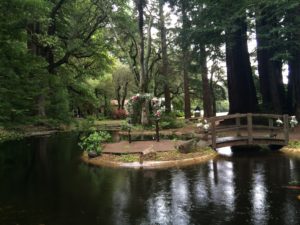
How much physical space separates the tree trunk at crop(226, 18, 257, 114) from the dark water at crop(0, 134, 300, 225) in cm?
1019

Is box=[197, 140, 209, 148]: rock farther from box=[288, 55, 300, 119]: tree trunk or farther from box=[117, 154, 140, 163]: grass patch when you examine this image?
box=[288, 55, 300, 119]: tree trunk

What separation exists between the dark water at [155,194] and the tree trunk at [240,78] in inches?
401

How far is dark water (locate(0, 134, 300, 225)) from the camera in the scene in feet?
24.5

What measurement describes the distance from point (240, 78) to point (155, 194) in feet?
57.1

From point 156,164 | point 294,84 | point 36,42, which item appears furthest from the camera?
point 36,42

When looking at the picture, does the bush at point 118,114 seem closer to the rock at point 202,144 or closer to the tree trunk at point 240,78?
the tree trunk at point 240,78

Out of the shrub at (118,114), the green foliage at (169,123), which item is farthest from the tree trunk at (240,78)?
the shrub at (118,114)

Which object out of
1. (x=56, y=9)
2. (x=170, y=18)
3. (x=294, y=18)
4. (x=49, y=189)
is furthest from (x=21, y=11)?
(x=170, y=18)

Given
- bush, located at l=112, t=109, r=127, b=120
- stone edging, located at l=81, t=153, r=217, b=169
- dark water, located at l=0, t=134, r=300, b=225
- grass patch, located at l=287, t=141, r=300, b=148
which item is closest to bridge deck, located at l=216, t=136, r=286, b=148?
grass patch, located at l=287, t=141, r=300, b=148

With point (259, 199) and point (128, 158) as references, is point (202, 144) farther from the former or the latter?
point (259, 199)

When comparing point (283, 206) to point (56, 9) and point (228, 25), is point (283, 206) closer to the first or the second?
point (228, 25)

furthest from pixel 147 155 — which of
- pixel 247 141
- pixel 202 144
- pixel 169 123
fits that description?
pixel 169 123

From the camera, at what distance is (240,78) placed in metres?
25.0

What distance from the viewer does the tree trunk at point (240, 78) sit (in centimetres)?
2456
